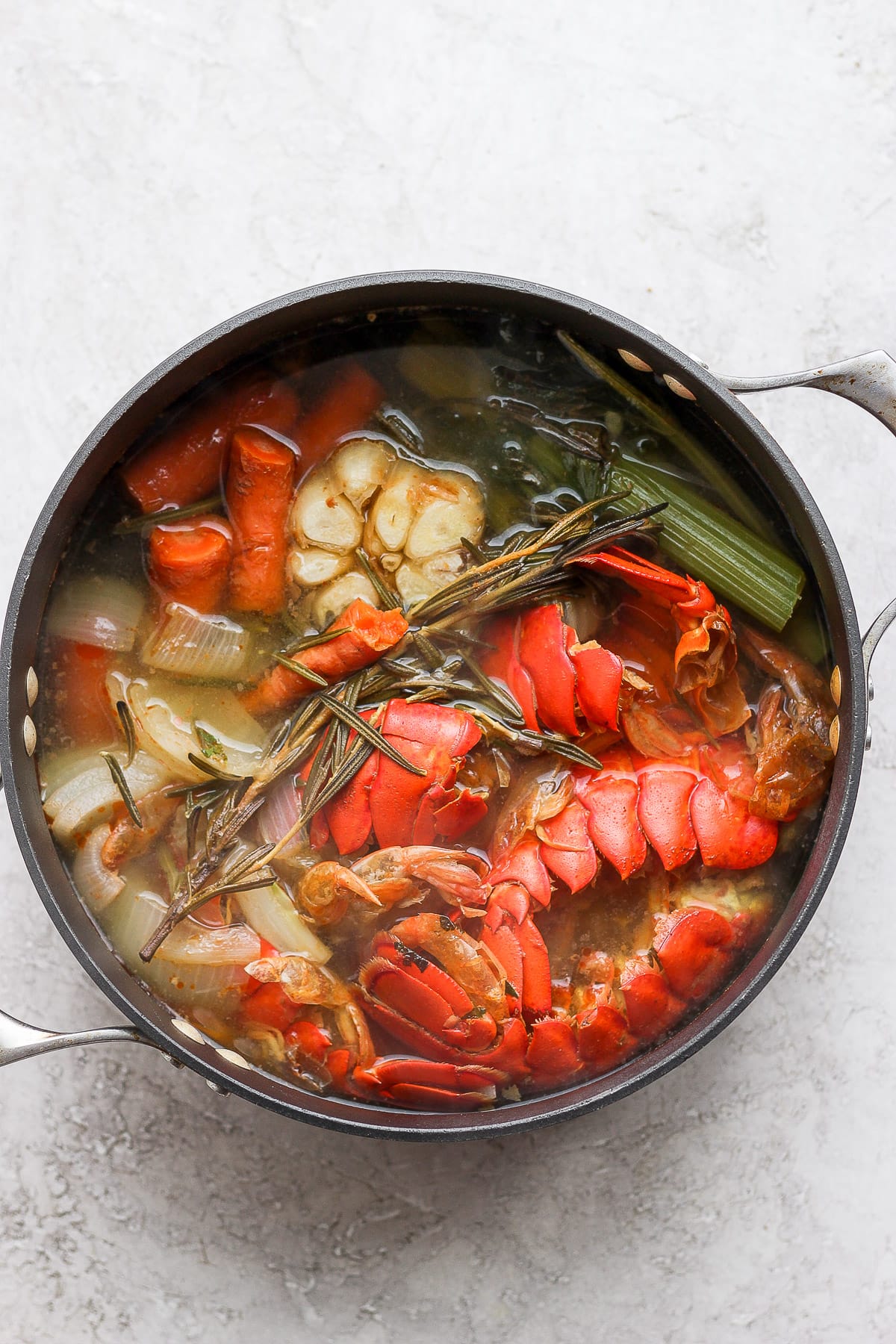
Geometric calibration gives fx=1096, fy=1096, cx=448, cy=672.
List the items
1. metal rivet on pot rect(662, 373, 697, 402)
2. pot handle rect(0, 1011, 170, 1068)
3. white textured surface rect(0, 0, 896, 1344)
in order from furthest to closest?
white textured surface rect(0, 0, 896, 1344) → metal rivet on pot rect(662, 373, 697, 402) → pot handle rect(0, 1011, 170, 1068)

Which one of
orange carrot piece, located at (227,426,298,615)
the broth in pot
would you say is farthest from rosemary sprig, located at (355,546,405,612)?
orange carrot piece, located at (227,426,298,615)

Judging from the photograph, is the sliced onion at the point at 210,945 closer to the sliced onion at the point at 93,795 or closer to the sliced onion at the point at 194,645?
the sliced onion at the point at 93,795

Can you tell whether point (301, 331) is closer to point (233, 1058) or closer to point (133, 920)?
point (133, 920)

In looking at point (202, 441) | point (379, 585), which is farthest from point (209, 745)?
point (202, 441)

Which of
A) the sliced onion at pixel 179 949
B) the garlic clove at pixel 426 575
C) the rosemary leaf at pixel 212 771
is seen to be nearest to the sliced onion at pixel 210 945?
the sliced onion at pixel 179 949

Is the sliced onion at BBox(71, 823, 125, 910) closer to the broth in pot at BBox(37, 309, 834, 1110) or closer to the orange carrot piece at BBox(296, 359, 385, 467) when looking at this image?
the broth in pot at BBox(37, 309, 834, 1110)

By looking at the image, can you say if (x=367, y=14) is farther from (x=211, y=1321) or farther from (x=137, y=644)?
(x=211, y=1321)
